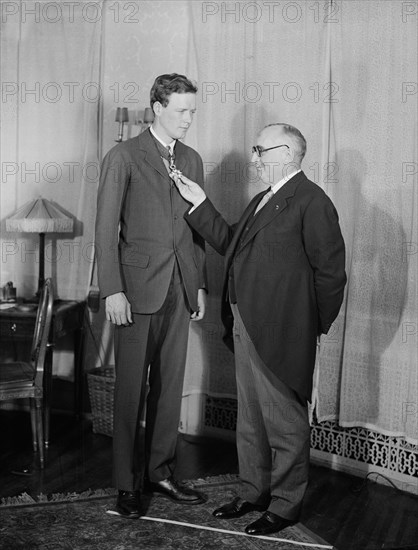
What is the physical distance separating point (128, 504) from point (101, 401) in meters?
1.38

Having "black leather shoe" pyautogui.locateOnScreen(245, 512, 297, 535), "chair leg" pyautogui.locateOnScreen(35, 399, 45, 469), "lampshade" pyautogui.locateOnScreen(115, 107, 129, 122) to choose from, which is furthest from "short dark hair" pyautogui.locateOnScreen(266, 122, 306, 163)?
"chair leg" pyautogui.locateOnScreen(35, 399, 45, 469)

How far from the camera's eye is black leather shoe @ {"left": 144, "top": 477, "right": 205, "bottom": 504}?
3.46 m

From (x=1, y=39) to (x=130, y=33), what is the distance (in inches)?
32.3

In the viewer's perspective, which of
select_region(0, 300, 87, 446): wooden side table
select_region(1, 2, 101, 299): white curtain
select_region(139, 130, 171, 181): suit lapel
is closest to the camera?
select_region(139, 130, 171, 181): suit lapel

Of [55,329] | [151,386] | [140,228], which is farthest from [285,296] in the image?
[55,329]

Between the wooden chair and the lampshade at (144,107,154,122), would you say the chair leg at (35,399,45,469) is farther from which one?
the lampshade at (144,107,154,122)

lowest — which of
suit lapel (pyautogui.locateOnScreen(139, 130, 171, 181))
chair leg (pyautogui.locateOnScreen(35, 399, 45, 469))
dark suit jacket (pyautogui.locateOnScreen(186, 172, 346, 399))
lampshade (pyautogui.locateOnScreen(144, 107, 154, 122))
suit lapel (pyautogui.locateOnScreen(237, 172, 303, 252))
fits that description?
chair leg (pyautogui.locateOnScreen(35, 399, 45, 469))

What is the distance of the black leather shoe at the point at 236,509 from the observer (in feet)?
10.9

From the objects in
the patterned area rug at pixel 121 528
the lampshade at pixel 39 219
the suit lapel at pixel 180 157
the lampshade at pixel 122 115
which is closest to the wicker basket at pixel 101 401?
the lampshade at pixel 39 219

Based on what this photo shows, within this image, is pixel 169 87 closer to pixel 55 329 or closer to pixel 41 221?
pixel 41 221

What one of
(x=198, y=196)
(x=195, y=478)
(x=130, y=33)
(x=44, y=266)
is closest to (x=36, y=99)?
(x=130, y=33)

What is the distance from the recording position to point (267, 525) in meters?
3.16

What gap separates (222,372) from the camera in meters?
4.51

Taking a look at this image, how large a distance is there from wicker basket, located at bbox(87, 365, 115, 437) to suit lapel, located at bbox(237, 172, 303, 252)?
176cm
